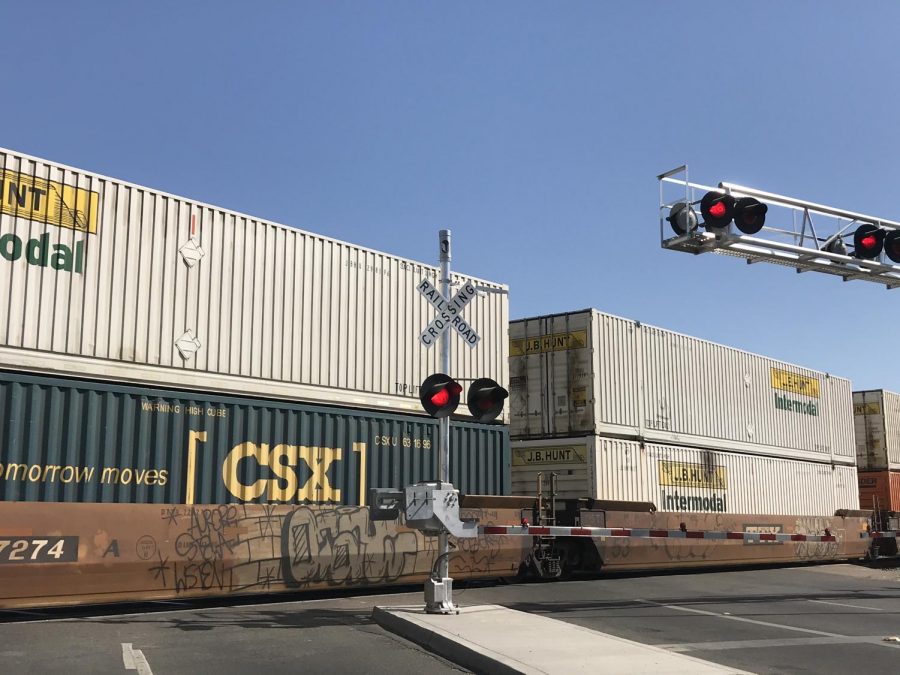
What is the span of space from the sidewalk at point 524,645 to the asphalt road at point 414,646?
0.20 metres

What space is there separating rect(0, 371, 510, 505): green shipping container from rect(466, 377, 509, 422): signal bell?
3801mm

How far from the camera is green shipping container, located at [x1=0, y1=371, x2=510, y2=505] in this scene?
34.7 ft

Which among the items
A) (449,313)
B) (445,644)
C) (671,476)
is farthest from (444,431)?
(671,476)

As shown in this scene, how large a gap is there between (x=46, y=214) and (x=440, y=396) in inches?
228

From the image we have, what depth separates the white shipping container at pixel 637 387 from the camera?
1916 centimetres

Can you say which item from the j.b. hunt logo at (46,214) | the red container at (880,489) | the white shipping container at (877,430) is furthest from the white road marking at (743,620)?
the white shipping container at (877,430)

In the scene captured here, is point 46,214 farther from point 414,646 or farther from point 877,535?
point 877,535

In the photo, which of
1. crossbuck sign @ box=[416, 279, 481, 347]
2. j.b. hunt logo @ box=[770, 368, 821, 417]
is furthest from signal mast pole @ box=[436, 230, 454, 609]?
j.b. hunt logo @ box=[770, 368, 821, 417]

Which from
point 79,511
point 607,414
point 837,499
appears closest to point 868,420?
point 837,499

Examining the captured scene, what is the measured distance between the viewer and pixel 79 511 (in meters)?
10.5

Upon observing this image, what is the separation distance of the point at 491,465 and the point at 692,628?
22.3 ft

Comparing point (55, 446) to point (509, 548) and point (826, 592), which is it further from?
point (826, 592)

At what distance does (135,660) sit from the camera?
7.55 metres

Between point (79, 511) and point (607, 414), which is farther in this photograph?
point (607, 414)
